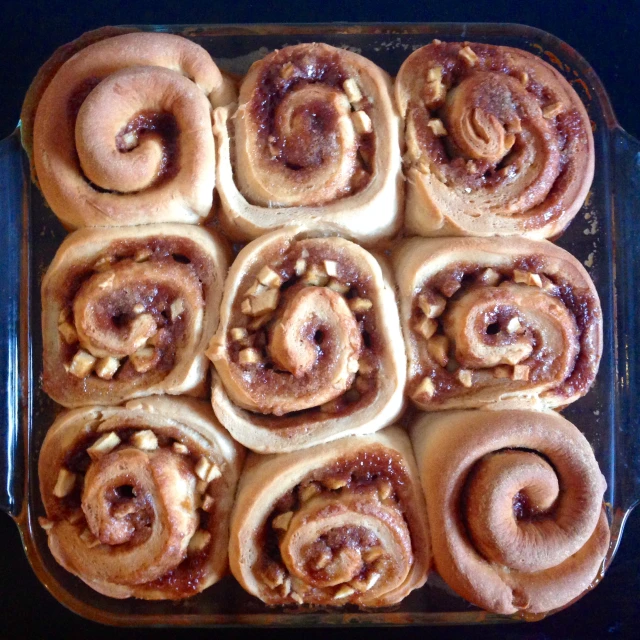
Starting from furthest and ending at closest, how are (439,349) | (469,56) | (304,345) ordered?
(469,56) → (439,349) → (304,345)

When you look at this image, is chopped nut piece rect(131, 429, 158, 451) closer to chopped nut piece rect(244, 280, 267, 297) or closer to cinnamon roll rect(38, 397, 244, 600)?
cinnamon roll rect(38, 397, 244, 600)

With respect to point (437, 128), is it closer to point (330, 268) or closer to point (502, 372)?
point (330, 268)

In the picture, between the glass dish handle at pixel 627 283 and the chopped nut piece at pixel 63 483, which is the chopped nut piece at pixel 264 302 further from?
the glass dish handle at pixel 627 283

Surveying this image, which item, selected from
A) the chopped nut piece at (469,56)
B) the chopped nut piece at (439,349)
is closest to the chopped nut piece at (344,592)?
the chopped nut piece at (439,349)

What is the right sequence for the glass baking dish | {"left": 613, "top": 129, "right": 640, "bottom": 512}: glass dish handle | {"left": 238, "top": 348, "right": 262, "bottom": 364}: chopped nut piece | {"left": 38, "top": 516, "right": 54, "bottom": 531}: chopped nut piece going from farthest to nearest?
{"left": 613, "top": 129, "right": 640, "bottom": 512}: glass dish handle < the glass baking dish < {"left": 38, "top": 516, "right": 54, "bottom": 531}: chopped nut piece < {"left": 238, "top": 348, "right": 262, "bottom": 364}: chopped nut piece

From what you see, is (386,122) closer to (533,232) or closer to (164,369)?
(533,232)

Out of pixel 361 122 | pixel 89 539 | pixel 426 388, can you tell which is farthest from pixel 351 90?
pixel 89 539

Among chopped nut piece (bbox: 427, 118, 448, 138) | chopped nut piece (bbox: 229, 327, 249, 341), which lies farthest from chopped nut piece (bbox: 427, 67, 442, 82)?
chopped nut piece (bbox: 229, 327, 249, 341)

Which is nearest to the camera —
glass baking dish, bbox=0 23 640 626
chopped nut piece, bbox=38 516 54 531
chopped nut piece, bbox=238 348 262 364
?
chopped nut piece, bbox=238 348 262 364
